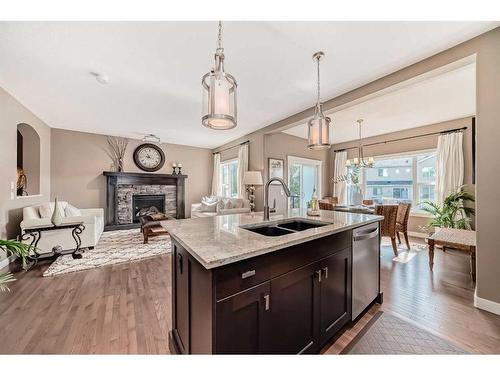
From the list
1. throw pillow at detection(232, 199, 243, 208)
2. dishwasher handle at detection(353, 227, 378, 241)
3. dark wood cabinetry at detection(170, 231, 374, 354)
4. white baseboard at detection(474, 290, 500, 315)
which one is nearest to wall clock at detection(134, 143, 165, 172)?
throw pillow at detection(232, 199, 243, 208)

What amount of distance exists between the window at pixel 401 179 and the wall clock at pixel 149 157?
604 centimetres

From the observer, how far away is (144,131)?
534cm

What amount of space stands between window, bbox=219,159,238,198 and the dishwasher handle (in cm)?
492

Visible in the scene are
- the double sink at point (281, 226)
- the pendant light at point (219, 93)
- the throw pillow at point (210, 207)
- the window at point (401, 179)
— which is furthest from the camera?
the throw pillow at point (210, 207)

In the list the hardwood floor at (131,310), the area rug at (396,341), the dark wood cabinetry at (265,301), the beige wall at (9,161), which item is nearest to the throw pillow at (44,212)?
the beige wall at (9,161)

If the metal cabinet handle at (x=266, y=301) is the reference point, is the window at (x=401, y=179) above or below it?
above

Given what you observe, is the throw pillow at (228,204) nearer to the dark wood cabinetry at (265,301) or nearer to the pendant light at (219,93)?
the dark wood cabinetry at (265,301)

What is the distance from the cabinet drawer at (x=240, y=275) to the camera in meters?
0.92

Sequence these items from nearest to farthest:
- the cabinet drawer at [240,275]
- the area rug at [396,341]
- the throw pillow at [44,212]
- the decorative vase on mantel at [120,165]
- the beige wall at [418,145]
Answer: the cabinet drawer at [240,275] < the area rug at [396,341] < the throw pillow at [44,212] < the beige wall at [418,145] < the decorative vase on mantel at [120,165]

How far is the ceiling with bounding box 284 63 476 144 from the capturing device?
2801mm

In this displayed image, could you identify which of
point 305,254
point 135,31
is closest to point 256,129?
point 135,31
